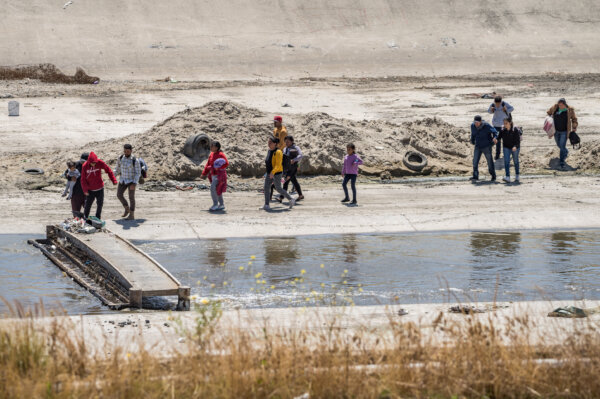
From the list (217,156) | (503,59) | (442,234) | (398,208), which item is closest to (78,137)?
(217,156)

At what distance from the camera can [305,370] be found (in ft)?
26.1

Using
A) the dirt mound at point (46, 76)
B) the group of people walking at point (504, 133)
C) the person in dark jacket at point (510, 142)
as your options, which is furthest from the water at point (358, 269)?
the dirt mound at point (46, 76)

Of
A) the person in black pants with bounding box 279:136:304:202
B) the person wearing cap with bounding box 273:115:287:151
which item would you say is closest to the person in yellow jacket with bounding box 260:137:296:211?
the person in black pants with bounding box 279:136:304:202

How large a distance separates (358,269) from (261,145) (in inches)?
389

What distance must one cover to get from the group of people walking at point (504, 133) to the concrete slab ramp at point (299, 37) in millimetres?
24903

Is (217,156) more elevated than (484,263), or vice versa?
(217,156)

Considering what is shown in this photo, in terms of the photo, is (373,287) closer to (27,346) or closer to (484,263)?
(484,263)

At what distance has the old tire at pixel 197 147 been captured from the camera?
75.4 ft

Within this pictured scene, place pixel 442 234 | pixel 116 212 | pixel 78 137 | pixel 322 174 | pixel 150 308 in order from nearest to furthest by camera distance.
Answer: pixel 150 308, pixel 442 234, pixel 116 212, pixel 322 174, pixel 78 137

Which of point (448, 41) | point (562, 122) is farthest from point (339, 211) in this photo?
point (448, 41)

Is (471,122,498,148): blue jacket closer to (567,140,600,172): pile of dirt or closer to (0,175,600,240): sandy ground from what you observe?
(0,175,600,240): sandy ground

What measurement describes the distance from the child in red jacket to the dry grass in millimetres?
10630

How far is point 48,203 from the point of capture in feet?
65.4

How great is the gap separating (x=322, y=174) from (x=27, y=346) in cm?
1607
